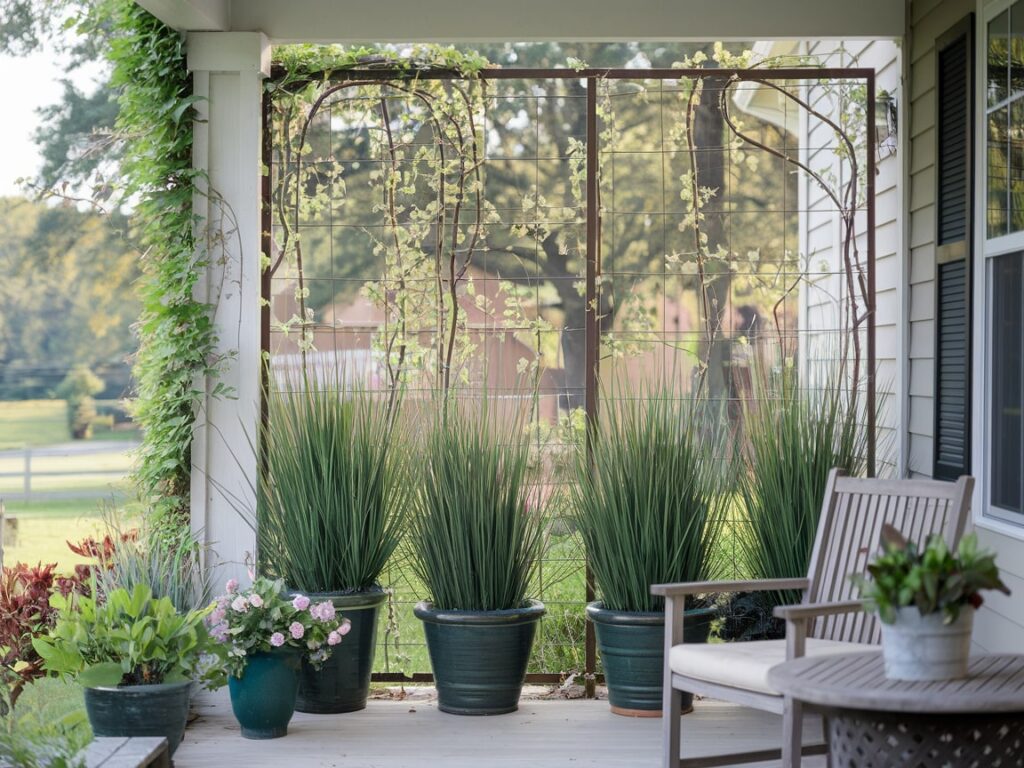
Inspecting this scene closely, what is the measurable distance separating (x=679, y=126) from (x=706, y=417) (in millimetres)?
1347

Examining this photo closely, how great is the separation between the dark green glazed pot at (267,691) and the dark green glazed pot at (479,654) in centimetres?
57

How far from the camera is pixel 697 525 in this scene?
4.68m

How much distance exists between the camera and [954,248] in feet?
14.3

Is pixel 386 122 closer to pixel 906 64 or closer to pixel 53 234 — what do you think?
pixel 906 64

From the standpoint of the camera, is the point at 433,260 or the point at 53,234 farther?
the point at 53,234

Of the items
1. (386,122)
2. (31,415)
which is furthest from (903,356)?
(31,415)

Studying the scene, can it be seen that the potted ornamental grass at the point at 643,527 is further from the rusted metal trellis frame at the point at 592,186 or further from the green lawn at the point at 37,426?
the green lawn at the point at 37,426

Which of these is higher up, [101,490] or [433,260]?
[433,260]

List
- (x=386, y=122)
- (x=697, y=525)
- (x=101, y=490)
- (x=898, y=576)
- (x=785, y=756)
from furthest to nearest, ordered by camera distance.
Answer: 1. (x=101, y=490)
2. (x=386, y=122)
3. (x=697, y=525)
4. (x=785, y=756)
5. (x=898, y=576)

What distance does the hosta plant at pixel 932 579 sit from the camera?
2.64 meters

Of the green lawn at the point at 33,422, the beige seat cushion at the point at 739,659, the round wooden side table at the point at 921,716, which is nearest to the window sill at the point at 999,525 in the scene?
the beige seat cushion at the point at 739,659

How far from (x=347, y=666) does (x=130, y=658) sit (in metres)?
0.95

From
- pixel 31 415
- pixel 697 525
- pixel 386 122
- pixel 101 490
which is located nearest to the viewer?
pixel 697 525

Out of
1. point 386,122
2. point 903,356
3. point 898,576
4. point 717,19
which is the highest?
point 717,19
